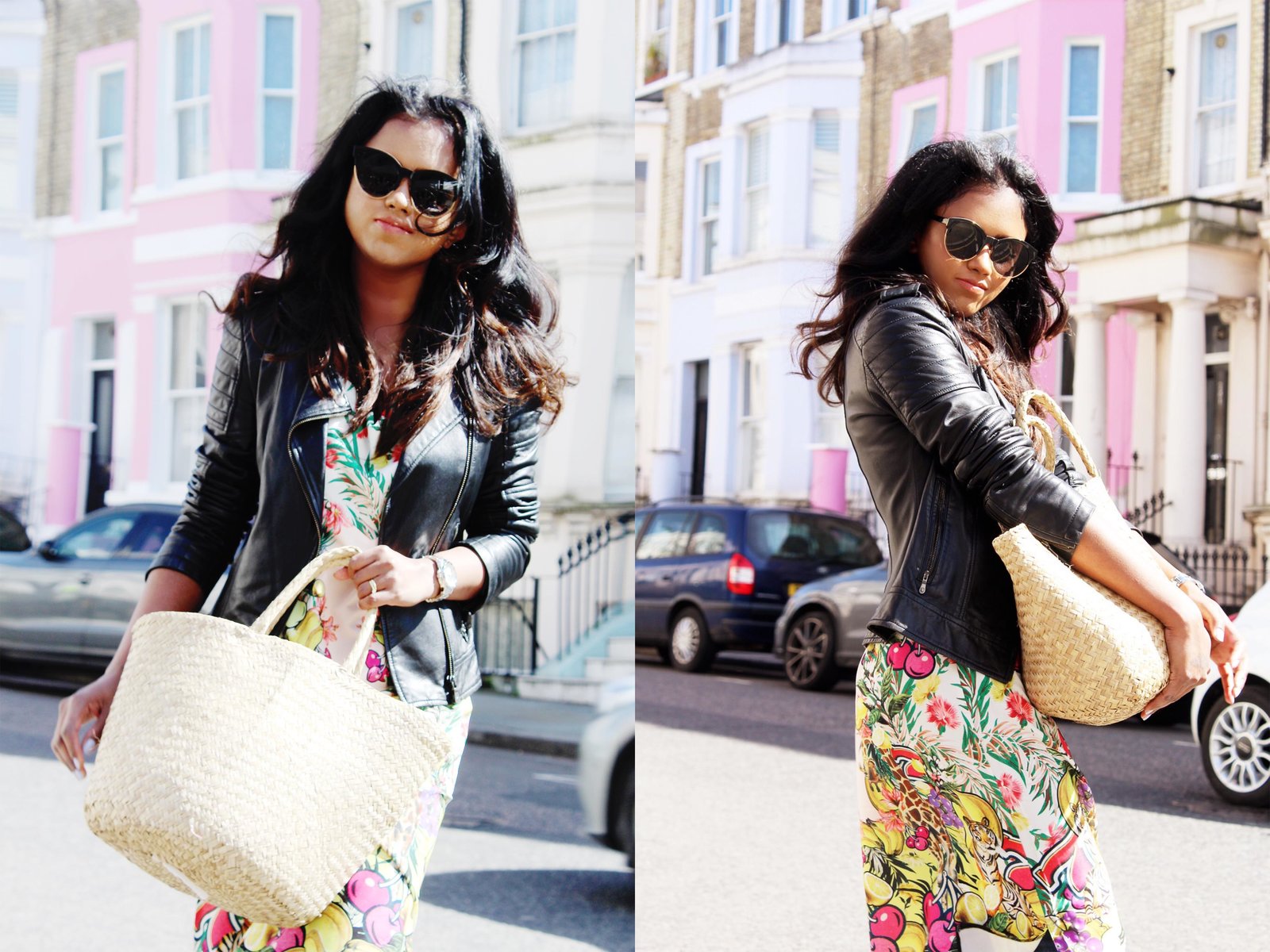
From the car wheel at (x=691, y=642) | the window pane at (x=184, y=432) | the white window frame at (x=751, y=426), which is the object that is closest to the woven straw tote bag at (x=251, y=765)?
the window pane at (x=184, y=432)

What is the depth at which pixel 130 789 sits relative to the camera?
1898 millimetres

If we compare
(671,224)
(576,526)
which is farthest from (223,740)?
(671,224)

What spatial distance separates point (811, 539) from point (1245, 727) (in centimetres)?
438

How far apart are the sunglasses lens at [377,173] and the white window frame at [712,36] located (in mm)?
8055

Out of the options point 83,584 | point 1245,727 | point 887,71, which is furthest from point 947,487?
point 887,71

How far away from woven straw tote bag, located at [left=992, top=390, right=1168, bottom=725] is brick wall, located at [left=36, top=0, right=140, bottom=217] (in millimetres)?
4431

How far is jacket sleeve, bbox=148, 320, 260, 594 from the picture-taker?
2.38m

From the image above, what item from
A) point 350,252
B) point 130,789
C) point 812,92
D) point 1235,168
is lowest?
point 130,789

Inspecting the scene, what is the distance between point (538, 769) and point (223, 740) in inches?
146

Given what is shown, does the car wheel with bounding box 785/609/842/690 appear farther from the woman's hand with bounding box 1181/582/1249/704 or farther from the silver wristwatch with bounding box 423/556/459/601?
the silver wristwatch with bounding box 423/556/459/601

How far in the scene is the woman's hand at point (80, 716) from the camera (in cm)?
234

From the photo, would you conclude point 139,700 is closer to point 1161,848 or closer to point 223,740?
point 223,740

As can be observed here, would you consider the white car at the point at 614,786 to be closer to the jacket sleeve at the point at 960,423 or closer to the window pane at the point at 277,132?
the window pane at the point at 277,132

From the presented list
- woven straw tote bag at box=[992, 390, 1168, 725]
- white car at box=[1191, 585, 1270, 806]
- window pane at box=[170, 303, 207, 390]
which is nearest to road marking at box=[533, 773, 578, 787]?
window pane at box=[170, 303, 207, 390]
